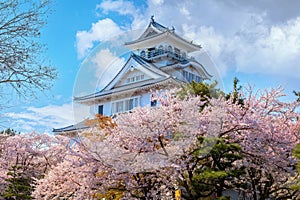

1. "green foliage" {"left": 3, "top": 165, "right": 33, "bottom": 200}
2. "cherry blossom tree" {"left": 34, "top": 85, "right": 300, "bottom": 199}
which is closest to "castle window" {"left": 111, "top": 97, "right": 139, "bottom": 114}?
"green foliage" {"left": 3, "top": 165, "right": 33, "bottom": 200}

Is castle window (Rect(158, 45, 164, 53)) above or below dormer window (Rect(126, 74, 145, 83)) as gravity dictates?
above

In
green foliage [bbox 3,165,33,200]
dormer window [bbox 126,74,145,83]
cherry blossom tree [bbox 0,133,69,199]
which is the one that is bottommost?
green foliage [bbox 3,165,33,200]

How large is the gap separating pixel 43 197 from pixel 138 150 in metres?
4.27

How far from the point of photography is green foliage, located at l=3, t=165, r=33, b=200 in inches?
459

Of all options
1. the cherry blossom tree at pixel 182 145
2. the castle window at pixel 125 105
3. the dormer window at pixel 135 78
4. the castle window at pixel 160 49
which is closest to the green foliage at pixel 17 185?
the cherry blossom tree at pixel 182 145

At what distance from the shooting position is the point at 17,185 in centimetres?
1220

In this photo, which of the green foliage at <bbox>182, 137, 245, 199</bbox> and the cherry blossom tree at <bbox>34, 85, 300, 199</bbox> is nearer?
the green foliage at <bbox>182, 137, 245, 199</bbox>

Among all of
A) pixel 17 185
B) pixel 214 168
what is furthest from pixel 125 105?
pixel 214 168

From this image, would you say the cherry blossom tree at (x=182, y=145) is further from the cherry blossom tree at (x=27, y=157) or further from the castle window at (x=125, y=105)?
the castle window at (x=125, y=105)

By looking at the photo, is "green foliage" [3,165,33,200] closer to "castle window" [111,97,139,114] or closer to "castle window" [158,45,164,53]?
"castle window" [111,97,139,114]

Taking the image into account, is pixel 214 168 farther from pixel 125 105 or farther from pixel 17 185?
pixel 125 105

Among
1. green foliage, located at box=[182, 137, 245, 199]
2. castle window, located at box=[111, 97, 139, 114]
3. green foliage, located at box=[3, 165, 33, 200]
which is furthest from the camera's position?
castle window, located at box=[111, 97, 139, 114]

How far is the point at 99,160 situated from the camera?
7.55 metres

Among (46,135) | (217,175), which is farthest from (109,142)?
(46,135)
